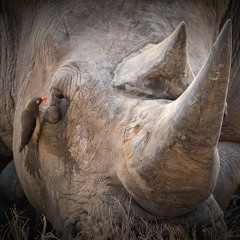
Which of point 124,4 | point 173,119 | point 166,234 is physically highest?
point 124,4

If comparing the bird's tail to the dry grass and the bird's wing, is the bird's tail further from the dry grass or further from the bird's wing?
the dry grass

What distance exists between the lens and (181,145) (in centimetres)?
292

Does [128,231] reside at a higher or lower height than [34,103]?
lower

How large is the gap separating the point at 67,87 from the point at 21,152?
594 mm

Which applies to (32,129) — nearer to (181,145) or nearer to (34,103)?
(34,103)

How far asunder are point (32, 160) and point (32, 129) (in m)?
0.21

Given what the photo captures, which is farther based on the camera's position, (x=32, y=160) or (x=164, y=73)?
(x=32, y=160)

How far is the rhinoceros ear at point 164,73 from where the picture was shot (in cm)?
332

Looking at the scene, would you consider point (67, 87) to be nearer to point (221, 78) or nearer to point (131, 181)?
point (131, 181)

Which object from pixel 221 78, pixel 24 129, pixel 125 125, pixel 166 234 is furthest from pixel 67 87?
pixel 221 78

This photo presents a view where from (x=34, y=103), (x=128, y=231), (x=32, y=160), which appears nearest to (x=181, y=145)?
(x=128, y=231)

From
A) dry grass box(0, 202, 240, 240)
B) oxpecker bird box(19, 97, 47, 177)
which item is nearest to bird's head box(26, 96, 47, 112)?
oxpecker bird box(19, 97, 47, 177)

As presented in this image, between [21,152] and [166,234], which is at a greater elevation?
[21,152]

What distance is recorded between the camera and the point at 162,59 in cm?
336
